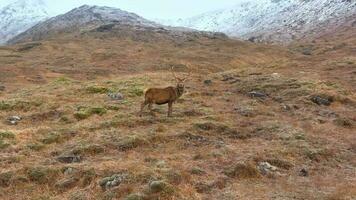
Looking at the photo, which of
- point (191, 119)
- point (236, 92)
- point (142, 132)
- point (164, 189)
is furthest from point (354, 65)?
point (164, 189)

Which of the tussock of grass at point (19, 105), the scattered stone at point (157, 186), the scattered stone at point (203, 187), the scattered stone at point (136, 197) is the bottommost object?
the tussock of grass at point (19, 105)

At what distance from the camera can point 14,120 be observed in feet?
81.2

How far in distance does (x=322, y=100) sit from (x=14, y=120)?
1632 centimetres

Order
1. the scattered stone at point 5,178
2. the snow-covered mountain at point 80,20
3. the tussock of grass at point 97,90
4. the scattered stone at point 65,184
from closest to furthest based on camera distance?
the scattered stone at point 65,184 < the scattered stone at point 5,178 < the tussock of grass at point 97,90 < the snow-covered mountain at point 80,20

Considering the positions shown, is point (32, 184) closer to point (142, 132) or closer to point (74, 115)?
point (142, 132)

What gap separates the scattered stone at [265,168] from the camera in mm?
16938

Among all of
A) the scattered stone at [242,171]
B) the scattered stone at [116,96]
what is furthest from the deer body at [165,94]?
the scattered stone at [242,171]

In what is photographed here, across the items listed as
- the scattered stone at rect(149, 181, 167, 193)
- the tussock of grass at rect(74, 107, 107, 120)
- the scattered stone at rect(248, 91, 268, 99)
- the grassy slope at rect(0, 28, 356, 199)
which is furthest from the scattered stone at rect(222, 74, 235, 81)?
the scattered stone at rect(149, 181, 167, 193)

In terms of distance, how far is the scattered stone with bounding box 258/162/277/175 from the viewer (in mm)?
16938

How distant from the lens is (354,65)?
4794 centimetres

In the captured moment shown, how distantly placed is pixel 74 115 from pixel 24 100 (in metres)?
5.52

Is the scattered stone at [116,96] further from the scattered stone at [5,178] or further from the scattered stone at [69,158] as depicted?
the scattered stone at [5,178]

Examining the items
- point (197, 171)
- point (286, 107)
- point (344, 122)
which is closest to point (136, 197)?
point (197, 171)

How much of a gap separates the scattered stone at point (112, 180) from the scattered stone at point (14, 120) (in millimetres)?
10383
